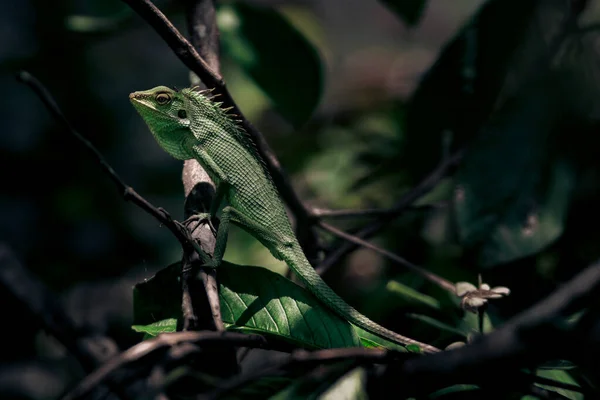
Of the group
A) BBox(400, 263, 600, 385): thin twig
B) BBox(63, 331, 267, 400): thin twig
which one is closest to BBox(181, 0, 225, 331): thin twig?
BBox(63, 331, 267, 400): thin twig

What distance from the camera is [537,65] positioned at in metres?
2.26

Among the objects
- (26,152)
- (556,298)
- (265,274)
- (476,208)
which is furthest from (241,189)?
(26,152)

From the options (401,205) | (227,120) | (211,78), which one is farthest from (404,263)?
(211,78)

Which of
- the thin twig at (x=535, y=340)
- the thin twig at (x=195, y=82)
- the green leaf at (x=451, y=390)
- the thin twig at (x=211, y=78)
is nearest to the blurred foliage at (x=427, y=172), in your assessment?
the green leaf at (x=451, y=390)

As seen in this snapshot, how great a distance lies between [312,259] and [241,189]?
1.53 ft

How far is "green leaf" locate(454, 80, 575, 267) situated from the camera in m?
2.10

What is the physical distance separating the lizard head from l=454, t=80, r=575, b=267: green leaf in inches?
41.8

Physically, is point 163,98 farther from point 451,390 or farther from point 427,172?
point 451,390

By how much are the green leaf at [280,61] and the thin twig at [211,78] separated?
405 mm

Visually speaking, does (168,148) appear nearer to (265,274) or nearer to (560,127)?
(265,274)

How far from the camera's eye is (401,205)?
2244mm

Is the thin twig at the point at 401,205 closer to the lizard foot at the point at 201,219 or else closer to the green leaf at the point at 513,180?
the green leaf at the point at 513,180

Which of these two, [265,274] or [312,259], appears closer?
[265,274]

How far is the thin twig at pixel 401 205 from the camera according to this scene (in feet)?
6.97
